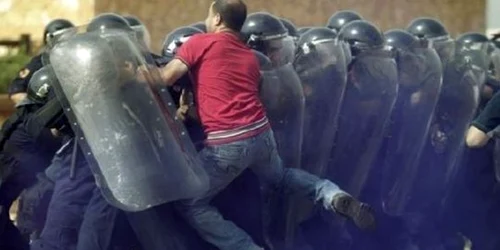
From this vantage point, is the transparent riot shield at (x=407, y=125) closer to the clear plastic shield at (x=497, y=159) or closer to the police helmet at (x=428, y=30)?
the clear plastic shield at (x=497, y=159)

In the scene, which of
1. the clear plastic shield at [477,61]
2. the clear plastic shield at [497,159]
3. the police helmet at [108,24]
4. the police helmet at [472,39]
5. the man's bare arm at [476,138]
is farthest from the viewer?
the police helmet at [472,39]

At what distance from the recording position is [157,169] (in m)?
6.35

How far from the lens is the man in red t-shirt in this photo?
6496 millimetres

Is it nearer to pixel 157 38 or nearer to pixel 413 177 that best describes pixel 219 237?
pixel 413 177

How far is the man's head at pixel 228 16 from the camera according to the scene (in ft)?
21.9

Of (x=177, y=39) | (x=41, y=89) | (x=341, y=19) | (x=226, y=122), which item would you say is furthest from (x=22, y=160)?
(x=341, y=19)

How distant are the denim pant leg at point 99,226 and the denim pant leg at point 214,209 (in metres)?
0.35

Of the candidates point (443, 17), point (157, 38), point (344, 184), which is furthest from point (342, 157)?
point (443, 17)

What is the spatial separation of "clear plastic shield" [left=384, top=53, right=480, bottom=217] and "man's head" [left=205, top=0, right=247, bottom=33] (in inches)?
65.7

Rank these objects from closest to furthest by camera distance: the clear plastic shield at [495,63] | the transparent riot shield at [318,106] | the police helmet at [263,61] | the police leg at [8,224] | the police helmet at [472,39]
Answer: the police helmet at [263,61], the transparent riot shield at [318,106], the police leg at [8,224], the clear plastic shield at [495,63], the police helmet at [472,39]

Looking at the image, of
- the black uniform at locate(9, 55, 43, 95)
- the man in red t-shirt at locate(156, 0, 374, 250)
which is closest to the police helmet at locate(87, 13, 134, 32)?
the man in red t-shirt at locate(156, 0, 374, 250)

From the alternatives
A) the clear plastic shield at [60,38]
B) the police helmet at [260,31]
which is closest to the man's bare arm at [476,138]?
the police helmet at [260,31]

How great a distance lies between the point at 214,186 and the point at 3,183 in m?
2.03

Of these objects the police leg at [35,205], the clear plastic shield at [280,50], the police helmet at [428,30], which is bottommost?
the police leg at [35,205]
